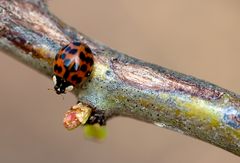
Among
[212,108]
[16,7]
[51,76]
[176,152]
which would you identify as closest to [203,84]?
[212,108]

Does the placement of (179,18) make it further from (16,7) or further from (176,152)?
(16,7)

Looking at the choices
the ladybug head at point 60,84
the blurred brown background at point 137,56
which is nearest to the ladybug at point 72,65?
the ladybug head at point 60,84

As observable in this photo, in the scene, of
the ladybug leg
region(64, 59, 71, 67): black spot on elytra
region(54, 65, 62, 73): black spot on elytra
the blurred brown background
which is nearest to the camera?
the ladybug leg

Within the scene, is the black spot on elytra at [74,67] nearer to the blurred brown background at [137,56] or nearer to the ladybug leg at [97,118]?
the ladybug leg at [97,118]

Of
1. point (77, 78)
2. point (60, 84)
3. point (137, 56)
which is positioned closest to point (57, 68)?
point (77, 78)

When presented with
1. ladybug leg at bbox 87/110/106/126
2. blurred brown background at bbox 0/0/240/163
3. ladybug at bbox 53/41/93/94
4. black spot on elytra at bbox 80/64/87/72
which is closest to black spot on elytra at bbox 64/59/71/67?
ladybug at bbox 53/41/93/94

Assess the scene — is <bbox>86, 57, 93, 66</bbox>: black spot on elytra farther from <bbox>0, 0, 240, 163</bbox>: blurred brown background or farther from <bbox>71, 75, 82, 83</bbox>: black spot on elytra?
<bbox>0, 0, 240, 163</bbox>: blurred brown background
